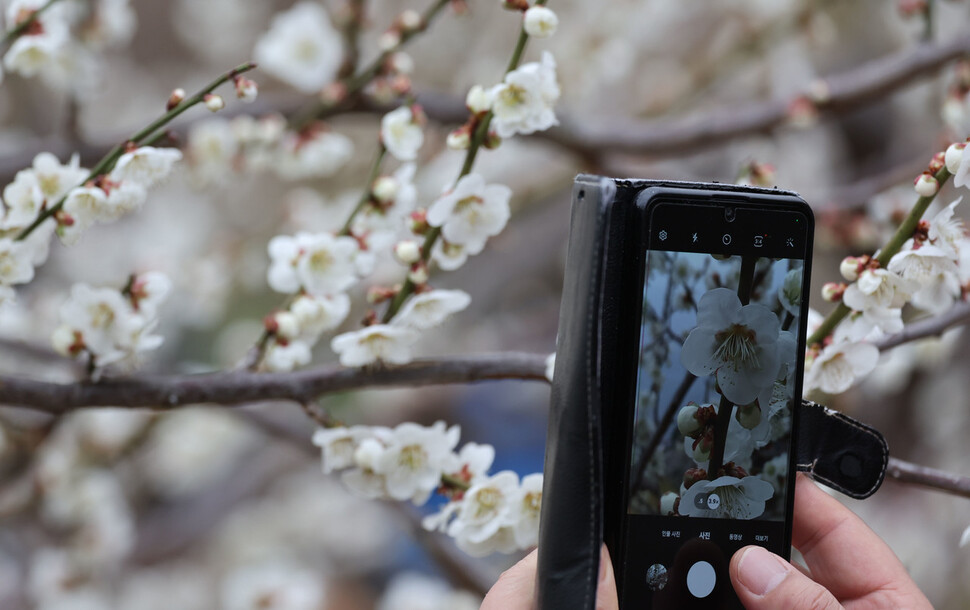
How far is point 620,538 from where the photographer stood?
43 centimetres

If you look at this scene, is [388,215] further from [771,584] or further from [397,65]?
[771,584]

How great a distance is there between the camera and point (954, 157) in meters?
0.42

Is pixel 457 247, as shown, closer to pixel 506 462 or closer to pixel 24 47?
pixel 24 47

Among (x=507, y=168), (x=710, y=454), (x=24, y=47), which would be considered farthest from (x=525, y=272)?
(x=710, y=454)

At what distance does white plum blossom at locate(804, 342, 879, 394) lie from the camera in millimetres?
485

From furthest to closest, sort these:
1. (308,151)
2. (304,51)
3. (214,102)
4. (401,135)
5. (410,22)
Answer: (304,51), (308,151), (410,22), (401,135), (214,102)

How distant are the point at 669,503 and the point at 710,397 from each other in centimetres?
6

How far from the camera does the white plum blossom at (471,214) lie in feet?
1.69

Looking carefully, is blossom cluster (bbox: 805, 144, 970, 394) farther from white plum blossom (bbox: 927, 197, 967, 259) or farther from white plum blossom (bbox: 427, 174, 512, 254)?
white plum blossom (bbox: 427, 174, 512, 254)

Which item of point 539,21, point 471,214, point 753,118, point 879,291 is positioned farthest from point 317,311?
point 753,118

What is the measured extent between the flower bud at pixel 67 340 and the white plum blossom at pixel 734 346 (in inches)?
14.9

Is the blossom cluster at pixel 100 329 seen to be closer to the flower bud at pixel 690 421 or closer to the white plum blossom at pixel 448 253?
the white plum blossom at pixel 448 253

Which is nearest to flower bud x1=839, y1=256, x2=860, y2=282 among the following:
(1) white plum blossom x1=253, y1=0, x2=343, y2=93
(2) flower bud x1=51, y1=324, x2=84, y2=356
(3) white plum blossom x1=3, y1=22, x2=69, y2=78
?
(2) flower bud x1=51, y1=324, x2=84, y2=356

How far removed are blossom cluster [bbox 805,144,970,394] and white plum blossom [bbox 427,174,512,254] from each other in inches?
7.9
